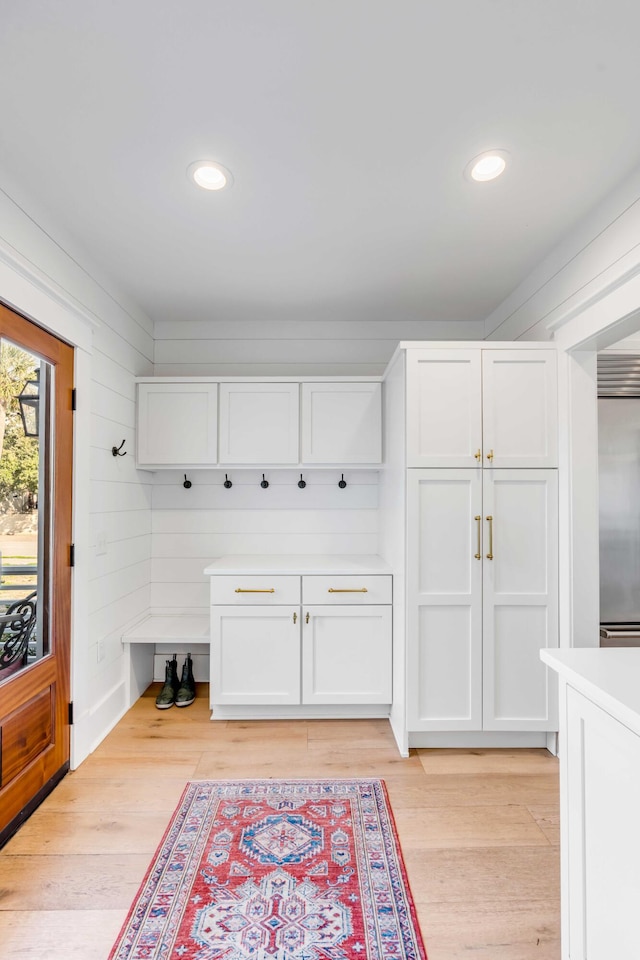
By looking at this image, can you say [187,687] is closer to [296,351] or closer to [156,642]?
[156,642]

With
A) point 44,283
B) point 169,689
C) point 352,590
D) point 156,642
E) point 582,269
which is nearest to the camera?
point 44,283

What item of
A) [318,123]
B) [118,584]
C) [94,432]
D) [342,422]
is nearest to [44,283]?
[94,432]

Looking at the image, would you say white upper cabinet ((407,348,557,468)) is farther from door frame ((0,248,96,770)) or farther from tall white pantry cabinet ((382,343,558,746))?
door frame ((0,248,96,770))

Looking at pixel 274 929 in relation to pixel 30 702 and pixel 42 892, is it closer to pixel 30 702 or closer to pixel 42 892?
pixel 42 892

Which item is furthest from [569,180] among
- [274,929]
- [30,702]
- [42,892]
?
[42,892]

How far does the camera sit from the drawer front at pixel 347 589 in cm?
298

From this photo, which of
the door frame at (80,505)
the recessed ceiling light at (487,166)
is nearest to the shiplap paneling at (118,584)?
the door frame at (80,505)

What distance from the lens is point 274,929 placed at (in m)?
1.60

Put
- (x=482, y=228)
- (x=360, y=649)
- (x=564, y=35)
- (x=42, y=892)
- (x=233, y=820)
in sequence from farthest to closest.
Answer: (x=360, y=649) → (x=482, y=228) → (x=233, y=820) → (x=42, y=892) → (x=564, y=35)

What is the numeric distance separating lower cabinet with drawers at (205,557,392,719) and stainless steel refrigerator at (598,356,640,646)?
1134 millimetres

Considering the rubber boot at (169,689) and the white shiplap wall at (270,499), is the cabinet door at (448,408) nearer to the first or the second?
the white shiplap wall at (270,499)

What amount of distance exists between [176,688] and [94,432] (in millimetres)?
1744

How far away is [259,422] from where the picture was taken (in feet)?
11.0

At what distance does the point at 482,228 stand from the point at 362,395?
123 cm
